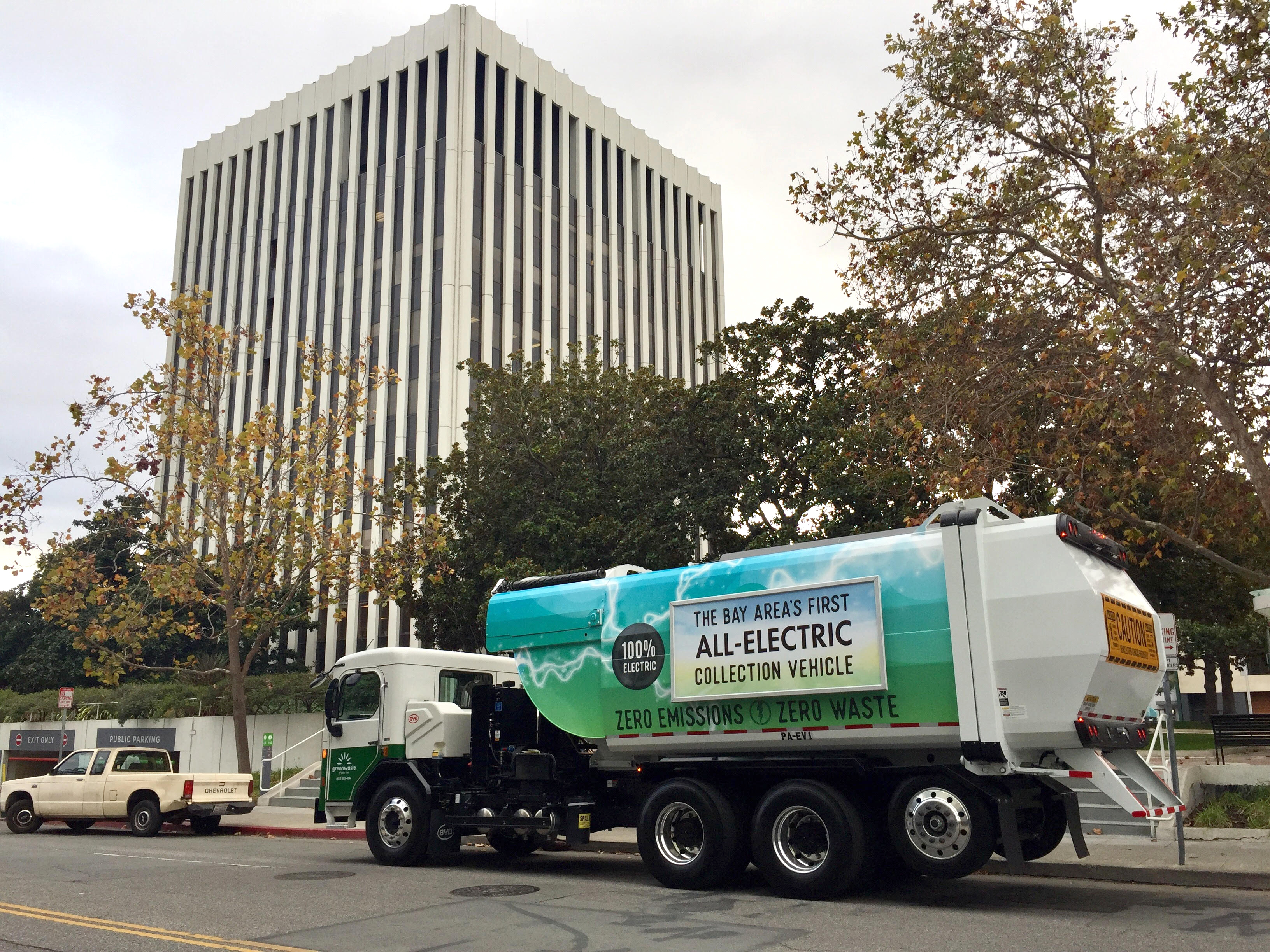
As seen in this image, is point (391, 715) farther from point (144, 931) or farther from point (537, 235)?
point (537, 235)

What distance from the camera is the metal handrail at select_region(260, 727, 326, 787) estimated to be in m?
23.7

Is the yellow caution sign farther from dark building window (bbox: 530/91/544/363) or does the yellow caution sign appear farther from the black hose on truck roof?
dark building window (bbox: 530/91/544/363)

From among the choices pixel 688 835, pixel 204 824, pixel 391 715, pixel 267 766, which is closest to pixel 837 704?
pixel 688 835

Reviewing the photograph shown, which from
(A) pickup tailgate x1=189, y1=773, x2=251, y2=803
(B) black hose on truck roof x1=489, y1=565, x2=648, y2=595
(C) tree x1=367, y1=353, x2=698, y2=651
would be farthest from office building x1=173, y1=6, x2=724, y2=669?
(B) black hose on truck roof x1=489, y1=565, x2=648, y2=595

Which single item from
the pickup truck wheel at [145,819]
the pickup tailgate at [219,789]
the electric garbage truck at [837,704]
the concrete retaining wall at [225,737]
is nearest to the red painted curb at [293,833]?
the pickup tailgate at [219,789]

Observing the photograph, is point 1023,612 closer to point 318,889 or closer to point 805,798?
point 805,798

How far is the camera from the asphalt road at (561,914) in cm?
750

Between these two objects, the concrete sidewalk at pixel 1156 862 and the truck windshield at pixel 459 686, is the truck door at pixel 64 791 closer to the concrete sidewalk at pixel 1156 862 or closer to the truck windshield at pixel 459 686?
the truck windshield at pixel 459 686

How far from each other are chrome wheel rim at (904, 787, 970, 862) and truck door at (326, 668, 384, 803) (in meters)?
7.01

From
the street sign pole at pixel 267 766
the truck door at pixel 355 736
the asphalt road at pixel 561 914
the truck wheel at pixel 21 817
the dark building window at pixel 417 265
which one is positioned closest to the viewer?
the asphalt road at pixel 561 914

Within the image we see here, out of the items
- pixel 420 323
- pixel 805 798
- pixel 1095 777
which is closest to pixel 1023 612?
pixel 1095 777

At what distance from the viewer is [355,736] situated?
13602mm

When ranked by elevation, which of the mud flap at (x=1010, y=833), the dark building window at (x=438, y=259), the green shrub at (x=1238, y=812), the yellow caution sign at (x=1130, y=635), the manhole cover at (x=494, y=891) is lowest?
the manhole cover at (x=494, y=891)

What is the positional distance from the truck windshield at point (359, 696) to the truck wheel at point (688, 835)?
14.5 ft
